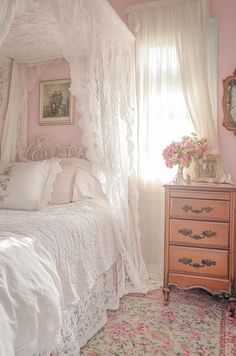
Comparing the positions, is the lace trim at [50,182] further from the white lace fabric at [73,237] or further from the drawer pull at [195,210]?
the drawer pull at [195,210]

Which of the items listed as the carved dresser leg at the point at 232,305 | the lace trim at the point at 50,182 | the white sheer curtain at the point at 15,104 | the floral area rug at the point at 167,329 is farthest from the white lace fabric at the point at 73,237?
the white sheer curtain at the point at 15,104

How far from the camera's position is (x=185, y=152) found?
2.53 metres

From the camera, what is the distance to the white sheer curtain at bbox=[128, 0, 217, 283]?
9.07 feet

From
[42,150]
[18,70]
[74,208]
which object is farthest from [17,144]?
[74,208]

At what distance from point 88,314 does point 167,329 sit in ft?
1.76

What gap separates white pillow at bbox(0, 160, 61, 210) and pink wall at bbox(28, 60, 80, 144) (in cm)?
73

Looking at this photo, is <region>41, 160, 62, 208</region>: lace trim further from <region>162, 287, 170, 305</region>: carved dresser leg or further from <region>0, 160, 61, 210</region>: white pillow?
<region>162, 287, 170, 305</region>: carved dresser leg

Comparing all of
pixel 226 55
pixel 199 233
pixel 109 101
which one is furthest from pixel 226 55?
pixel 199 233

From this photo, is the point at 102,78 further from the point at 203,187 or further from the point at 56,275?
the point at 56,275

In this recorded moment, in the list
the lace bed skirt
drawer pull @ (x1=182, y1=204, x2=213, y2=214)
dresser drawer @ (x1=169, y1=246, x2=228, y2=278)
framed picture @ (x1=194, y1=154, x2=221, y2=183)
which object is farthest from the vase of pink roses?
the lace bed skirt

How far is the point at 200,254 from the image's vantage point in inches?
91.1

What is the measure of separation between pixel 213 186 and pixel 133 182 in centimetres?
67

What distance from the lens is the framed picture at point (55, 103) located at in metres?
3.28

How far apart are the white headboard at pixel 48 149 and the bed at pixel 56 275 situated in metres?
0.76
